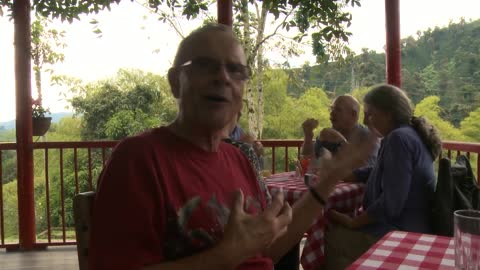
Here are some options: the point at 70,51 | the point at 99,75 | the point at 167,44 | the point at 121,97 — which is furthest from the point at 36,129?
the point at 99,75

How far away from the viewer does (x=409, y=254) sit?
1209mm

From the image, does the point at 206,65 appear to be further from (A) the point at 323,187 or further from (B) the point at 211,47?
(A) the point at 323,187

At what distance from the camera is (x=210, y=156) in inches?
45.3

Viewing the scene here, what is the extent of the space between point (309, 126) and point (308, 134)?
0.46 feet

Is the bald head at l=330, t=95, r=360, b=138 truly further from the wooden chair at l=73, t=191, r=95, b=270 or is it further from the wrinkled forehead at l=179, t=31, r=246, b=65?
the wooden chair at l=73, t=191, r=95, b=270

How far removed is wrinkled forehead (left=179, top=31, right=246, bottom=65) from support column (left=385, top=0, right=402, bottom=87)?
3401 mm

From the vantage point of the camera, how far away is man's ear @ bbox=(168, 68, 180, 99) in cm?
118

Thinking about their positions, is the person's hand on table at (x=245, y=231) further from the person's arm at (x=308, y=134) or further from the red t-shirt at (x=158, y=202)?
the person's arm at (x=308, y=134)

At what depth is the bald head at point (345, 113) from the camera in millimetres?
3543

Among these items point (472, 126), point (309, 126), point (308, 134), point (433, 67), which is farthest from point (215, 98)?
point (472, 126)

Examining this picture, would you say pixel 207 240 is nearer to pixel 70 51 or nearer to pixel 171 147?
pixel 171 147

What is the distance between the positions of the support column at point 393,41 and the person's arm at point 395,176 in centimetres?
223

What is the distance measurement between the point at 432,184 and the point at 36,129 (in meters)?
3.59

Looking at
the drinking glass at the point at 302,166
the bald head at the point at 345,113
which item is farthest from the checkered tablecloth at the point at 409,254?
the bald head at the point at 345,113
